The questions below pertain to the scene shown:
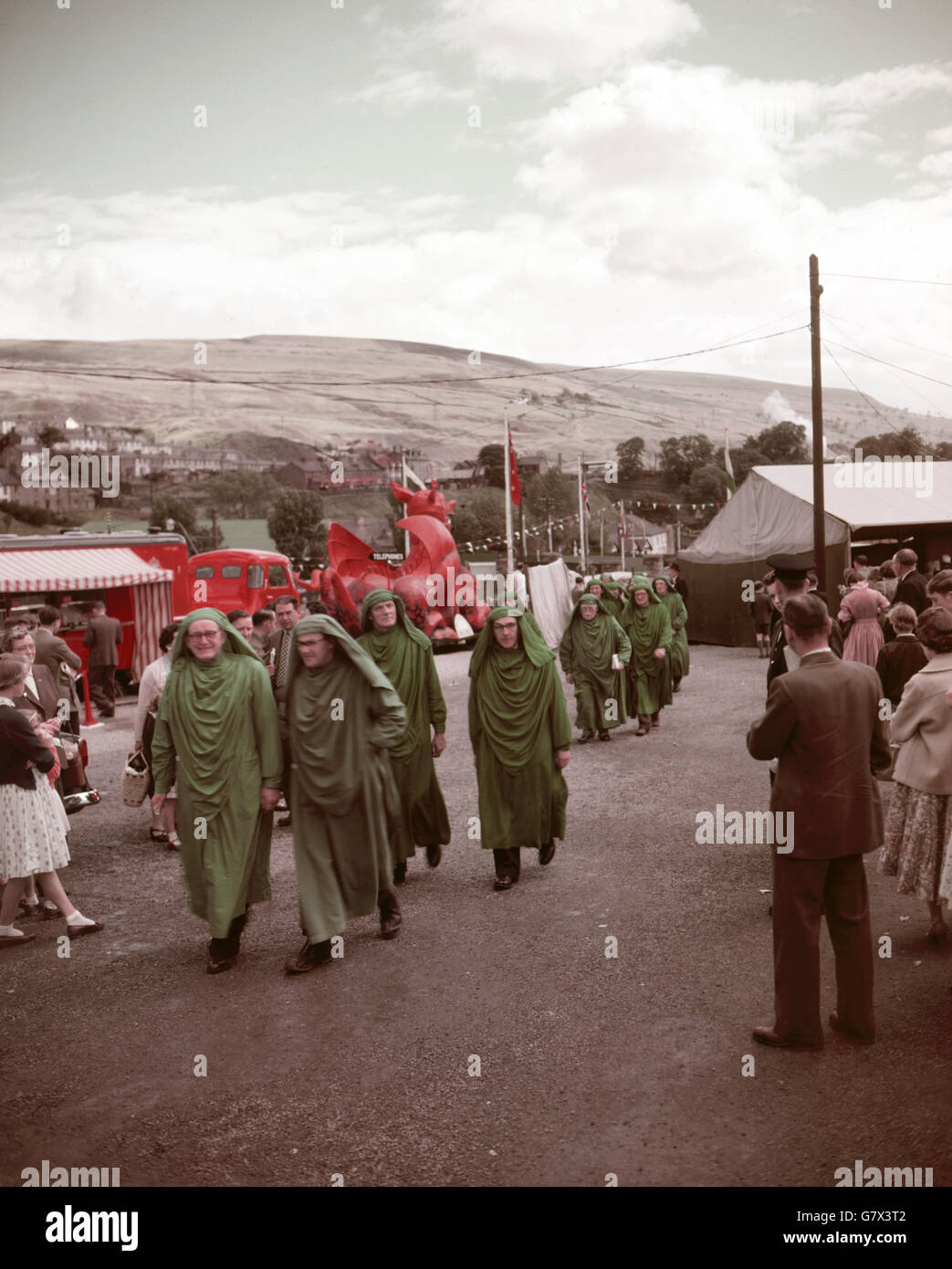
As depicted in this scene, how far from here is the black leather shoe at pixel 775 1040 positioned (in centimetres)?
409

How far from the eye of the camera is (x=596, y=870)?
6.75 m

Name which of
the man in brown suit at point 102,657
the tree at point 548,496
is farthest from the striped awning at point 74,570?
the tree at point 548,496

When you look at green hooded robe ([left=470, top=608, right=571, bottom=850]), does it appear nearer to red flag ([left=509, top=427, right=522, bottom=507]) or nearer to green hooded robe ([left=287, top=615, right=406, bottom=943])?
green hooded robe ([left=287, top=615, right=406, bottom=943])

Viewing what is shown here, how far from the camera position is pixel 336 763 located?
546 cm

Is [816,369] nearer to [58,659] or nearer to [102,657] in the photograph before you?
[102,657]

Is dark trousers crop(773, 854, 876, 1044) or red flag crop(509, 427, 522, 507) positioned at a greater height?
red flag crop(509, 427, 522, 507)

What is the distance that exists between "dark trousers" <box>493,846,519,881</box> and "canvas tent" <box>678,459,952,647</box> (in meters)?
16.1

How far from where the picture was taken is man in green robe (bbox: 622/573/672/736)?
12.3 metres

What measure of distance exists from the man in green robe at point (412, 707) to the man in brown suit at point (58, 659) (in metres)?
2.71

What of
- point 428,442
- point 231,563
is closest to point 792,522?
point 231,563

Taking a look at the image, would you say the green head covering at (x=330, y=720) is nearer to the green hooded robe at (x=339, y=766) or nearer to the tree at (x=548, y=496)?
the green hooded robe at (x=339, y=766)

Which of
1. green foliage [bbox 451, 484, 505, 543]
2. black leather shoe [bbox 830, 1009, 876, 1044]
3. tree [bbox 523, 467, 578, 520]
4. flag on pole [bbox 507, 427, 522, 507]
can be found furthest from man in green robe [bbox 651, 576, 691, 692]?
tree [bbox 523, 467, 578, 520]
